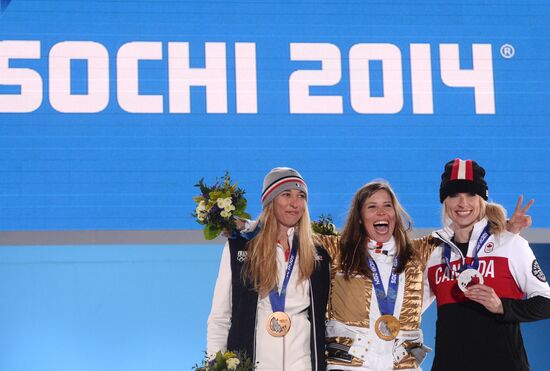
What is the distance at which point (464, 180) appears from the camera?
347 centimetres

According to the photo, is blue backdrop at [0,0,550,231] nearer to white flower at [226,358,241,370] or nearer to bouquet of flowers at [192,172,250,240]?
bouquet of flowers at [192,172,250,240]

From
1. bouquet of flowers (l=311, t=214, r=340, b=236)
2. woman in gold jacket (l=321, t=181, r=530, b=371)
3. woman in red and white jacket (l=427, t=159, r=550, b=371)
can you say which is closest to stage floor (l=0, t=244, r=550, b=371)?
bouquet of flowers (l=311, t=214, r=340, b=236)

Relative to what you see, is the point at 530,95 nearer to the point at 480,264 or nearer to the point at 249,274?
the point at 480,264

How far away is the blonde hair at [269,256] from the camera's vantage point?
134 inches

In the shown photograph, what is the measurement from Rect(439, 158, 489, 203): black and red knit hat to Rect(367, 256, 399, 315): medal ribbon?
0.36 meters

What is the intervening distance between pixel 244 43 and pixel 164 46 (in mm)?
485

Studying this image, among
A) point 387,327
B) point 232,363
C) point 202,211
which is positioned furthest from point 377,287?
point 202,211

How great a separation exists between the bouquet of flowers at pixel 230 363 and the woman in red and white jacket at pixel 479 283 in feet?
2.42

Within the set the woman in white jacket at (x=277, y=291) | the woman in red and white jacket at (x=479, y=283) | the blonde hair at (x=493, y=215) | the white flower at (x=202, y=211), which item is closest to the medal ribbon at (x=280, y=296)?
the woman in white jacket at (x=277, y=291)

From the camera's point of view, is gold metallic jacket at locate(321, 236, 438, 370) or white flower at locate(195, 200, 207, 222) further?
white flower at locate(195, 200, 207, 222)

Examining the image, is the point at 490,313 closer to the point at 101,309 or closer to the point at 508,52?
the point at 508,52

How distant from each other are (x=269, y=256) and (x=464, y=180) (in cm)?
81

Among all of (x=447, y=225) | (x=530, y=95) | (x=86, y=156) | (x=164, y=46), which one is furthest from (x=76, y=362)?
(x=530, y=95)

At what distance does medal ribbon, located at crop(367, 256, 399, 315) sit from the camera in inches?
134
